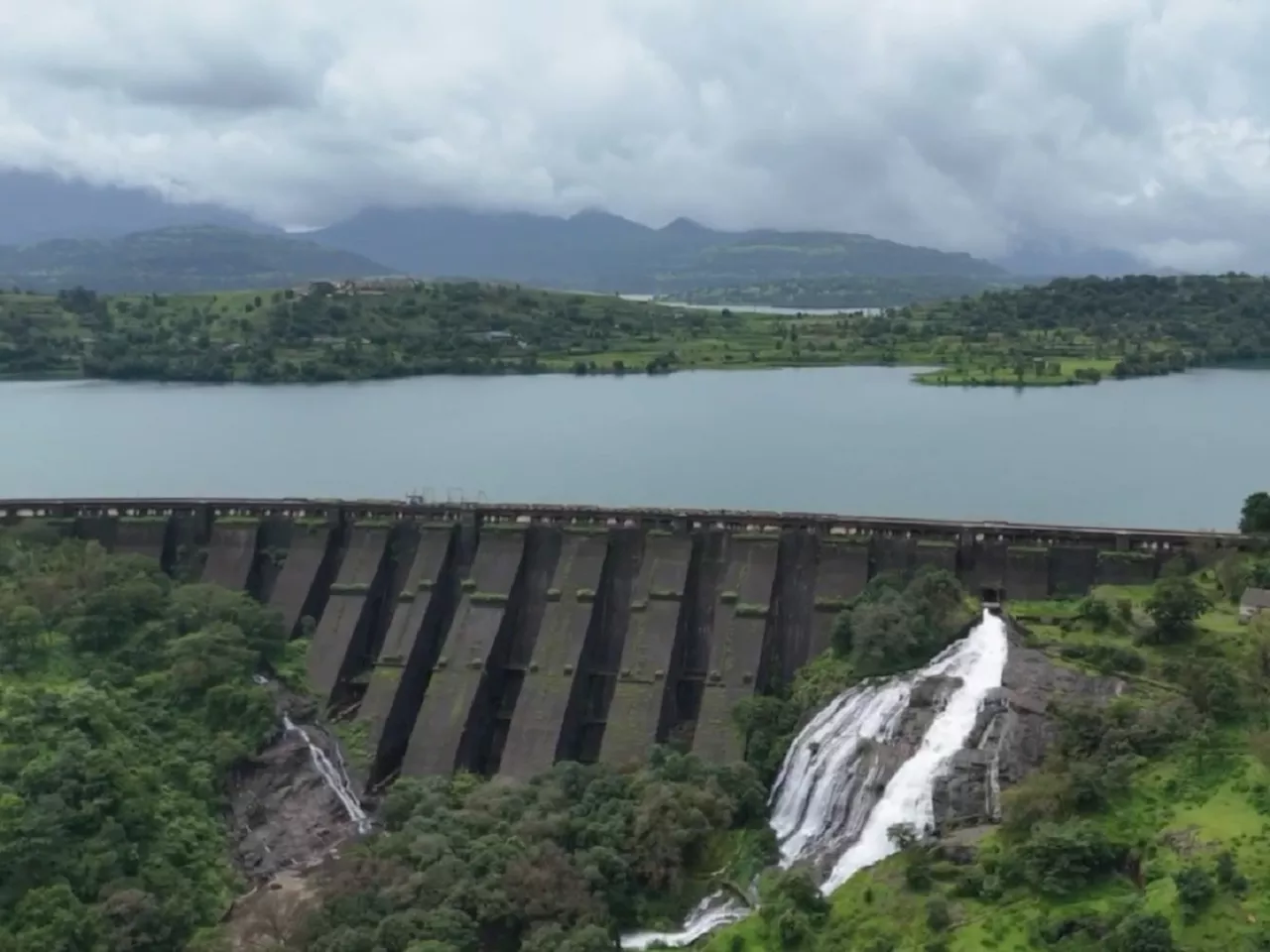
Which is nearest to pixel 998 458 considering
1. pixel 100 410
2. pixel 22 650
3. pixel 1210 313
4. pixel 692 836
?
pixel 692 836

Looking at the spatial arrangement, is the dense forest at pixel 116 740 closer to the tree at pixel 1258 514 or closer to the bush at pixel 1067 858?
the bush at pixel 1067 858

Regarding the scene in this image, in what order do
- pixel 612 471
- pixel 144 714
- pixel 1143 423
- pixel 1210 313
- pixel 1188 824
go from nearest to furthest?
pixel 1188 824
pixel 144 714
pixel 612 471
pixel 1143 423
pixel 1210 313

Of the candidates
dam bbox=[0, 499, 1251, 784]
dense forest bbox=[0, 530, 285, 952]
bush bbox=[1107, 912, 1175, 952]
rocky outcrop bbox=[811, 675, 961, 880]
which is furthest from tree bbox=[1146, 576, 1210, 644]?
dense forest bbox=[0, 530, 285, 952]

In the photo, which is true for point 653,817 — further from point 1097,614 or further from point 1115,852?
point 1097,614

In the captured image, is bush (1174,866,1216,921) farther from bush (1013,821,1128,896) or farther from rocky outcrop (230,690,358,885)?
rocky outcrop (230,690,358,885)

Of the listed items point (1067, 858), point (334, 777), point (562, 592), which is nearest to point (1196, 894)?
point (1067, 858)

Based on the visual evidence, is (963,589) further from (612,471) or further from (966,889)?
(612,471)
